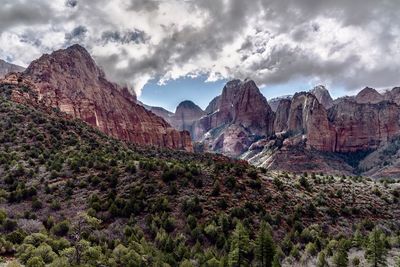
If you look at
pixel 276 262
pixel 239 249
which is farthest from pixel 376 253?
pixel 239 249

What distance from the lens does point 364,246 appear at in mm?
45250

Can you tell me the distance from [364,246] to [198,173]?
25.3m

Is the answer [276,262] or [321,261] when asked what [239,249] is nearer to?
[276,262]

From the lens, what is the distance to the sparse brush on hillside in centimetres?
3794

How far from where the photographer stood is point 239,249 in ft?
128

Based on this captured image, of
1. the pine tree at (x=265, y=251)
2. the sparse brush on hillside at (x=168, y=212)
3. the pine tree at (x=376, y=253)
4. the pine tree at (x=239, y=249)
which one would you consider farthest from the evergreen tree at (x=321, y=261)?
the pine tree at (x=239, y=249)

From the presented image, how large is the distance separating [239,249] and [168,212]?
43.5 feet

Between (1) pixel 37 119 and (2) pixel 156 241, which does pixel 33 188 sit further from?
(1) pixel 37 119

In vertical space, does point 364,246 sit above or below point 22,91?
below

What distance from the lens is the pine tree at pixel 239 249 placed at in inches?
1518

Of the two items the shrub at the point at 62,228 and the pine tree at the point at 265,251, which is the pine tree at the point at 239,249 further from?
the shrub at the point at 62,228

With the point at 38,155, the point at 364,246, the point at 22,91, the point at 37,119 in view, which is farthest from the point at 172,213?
the point at 22,91

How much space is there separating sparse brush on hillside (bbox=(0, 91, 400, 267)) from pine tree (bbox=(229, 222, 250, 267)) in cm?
10

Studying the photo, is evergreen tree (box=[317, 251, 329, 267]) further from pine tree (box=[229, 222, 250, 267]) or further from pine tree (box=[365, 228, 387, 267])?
pine tree (box=[229, 222, 250, 267])
